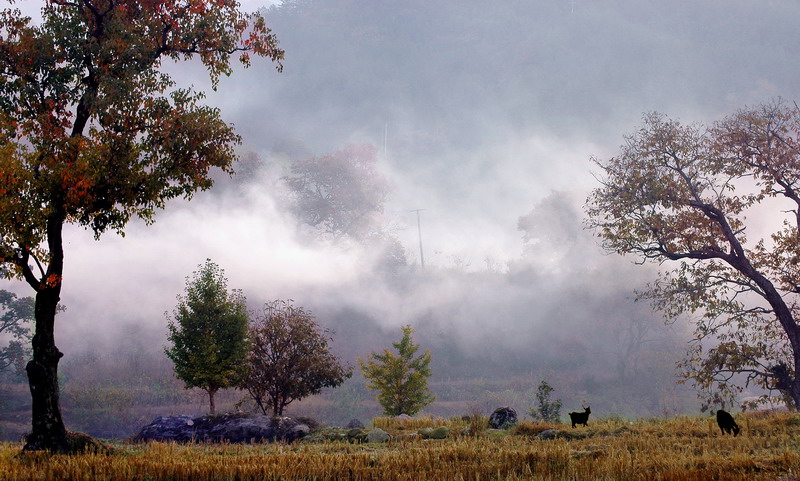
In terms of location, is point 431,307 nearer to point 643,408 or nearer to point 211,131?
point 643,408

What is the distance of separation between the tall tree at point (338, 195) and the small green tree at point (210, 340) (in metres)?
63.4

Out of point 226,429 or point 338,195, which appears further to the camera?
point 338,195

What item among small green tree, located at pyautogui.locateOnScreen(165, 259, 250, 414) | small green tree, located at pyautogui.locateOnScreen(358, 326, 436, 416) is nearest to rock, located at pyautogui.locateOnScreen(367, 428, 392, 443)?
small green tree, located at pyautogui.locateOnScreen(165, 259, 250, 414)

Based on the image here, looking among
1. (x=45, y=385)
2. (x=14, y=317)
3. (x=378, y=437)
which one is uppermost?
(x=14, y=317)

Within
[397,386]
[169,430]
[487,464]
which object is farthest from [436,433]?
[397,386]

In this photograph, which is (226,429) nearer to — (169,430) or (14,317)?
(169,430)

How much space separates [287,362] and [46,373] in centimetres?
1647

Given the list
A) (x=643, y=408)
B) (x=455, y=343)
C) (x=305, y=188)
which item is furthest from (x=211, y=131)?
(x=305, y=188)

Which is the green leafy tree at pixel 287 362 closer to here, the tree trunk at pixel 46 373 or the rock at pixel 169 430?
the rock at pixel 169 430

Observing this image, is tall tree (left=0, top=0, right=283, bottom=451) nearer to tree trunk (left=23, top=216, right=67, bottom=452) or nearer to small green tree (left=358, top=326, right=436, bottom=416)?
tree trunk (left=23, top=216, right=67, bottom=452)

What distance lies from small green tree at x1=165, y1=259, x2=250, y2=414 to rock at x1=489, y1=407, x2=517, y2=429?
13185 mm

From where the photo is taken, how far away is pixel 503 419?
23750 millimetres

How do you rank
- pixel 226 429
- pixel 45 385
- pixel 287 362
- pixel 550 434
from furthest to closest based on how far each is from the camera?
pixel 287 362 → pixel 226 429 → pixel 550 434 → pixel 45 385

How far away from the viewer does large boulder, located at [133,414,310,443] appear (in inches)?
958
